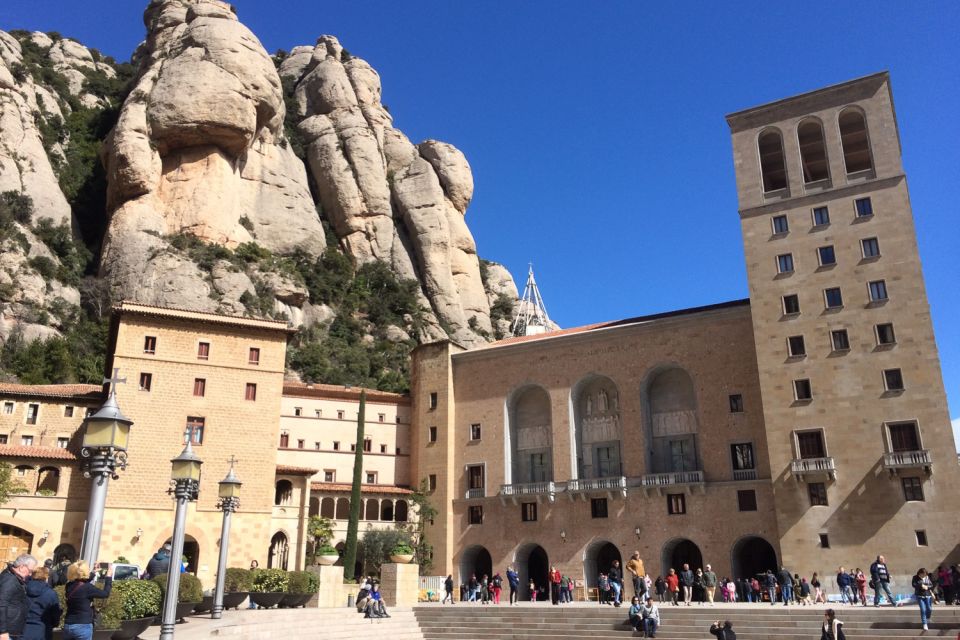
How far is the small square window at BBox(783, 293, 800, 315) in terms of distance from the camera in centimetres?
3272

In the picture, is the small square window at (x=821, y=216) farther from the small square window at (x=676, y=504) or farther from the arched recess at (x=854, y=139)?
the small square window at (x=676, y=504)

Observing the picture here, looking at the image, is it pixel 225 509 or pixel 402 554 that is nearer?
pixel 225 509

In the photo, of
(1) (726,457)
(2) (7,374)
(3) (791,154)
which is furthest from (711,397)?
(2) (7,374)

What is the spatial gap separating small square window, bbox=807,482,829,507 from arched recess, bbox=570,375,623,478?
29.4 ft

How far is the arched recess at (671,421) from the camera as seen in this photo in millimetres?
35250

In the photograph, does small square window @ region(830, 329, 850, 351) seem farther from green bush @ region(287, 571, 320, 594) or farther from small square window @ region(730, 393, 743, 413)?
green bush @ region(287, 571, 320, 594)

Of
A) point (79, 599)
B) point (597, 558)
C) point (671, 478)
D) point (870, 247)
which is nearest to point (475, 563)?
point (597, 558)

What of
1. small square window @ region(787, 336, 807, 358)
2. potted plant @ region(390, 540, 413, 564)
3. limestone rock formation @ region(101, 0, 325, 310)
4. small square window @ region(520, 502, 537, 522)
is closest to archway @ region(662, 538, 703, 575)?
small square window @ region(520, 502, 537, 522)

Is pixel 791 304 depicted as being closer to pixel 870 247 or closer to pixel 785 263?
pixel 785 263

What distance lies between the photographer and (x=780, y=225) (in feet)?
113

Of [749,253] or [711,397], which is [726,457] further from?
[749,253]

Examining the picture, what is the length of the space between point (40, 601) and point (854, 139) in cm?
3785

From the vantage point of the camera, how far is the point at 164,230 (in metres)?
59.3

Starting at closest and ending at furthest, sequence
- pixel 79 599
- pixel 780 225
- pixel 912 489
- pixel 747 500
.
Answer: pixel 79 599 < pixel 912 489 < pixel 747 500 < pixel 780 225
